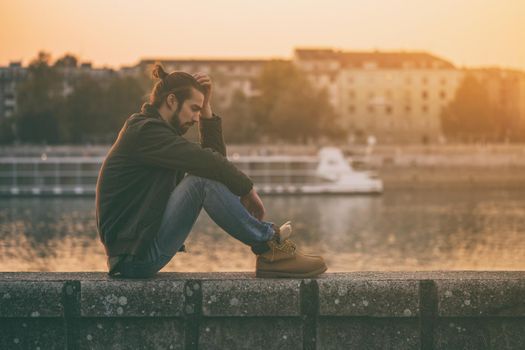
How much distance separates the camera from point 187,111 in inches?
228

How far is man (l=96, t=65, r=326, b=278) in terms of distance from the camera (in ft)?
18.1

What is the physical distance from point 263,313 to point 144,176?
1.14 m

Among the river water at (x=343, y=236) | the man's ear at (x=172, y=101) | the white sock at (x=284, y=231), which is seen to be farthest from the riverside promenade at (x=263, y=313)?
the river water at (x=343, y=236)

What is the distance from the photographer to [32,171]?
57.8 m

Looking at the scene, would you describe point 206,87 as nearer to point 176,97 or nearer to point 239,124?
point 176,97

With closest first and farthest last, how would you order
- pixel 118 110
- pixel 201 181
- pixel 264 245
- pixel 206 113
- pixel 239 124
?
pixel 201 181
pixel 264 245
pixel 206 113
pixel 118 110
pixel 239 124

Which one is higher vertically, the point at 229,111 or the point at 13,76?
the point at 13,76

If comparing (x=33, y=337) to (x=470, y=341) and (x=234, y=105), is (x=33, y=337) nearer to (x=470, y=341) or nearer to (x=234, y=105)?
(x=470, y=341)

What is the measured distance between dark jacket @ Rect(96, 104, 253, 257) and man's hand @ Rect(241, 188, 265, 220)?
7.7 inches

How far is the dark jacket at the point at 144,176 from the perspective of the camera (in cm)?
551

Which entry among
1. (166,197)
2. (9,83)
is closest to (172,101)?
(166,197)

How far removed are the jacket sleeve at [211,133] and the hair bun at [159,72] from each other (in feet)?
1.99

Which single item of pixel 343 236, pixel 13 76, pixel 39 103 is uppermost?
pixel 13 76

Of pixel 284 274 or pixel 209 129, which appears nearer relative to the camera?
pixel 284 274
